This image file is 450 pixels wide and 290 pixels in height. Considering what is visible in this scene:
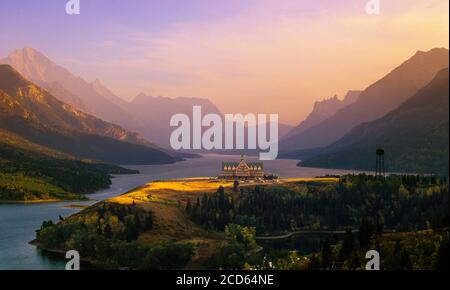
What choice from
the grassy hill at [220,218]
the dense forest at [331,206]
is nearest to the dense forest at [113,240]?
the grassy hill at [220,218]

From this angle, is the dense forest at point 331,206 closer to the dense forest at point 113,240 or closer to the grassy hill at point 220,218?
the grassy hill at point 220,218

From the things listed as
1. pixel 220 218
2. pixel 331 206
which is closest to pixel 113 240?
pixel 220 218

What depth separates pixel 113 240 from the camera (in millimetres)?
125938

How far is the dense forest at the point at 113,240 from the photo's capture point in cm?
11054

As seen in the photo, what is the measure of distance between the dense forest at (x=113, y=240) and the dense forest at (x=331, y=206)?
22.3m

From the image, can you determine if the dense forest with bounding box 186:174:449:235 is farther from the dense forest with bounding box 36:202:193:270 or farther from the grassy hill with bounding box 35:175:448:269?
the dense forest with bounding box 36:202:193:270

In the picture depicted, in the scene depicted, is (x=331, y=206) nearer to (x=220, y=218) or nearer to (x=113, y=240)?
(x=220, y=218)

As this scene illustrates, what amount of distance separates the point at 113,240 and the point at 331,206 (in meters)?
80.9

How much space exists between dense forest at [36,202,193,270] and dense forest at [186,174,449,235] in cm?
2229
